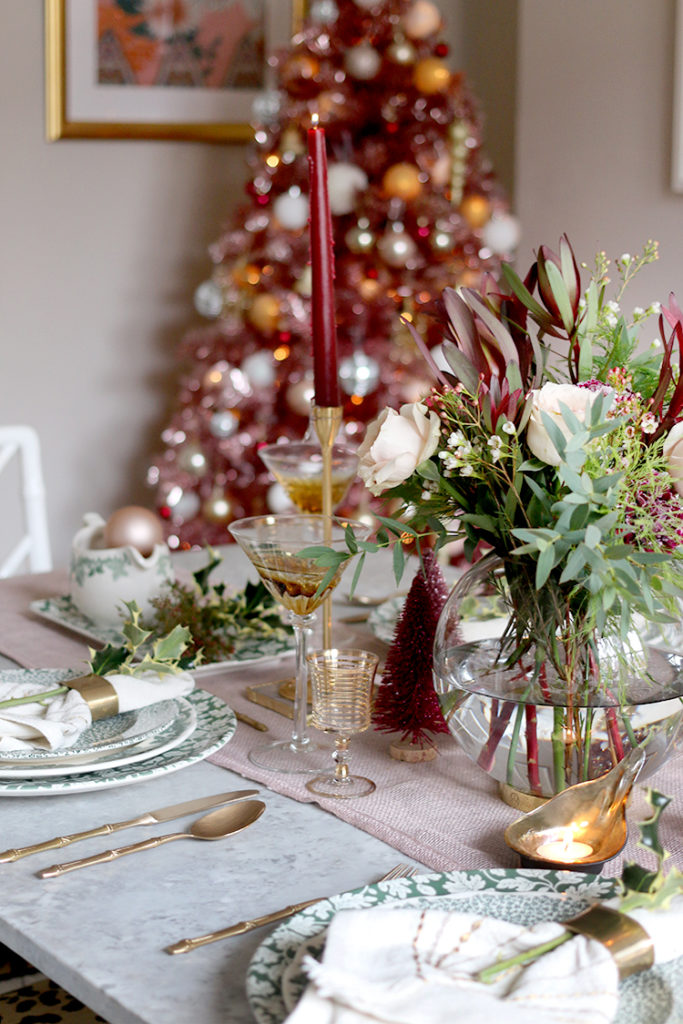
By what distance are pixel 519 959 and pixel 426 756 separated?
427 millimetres

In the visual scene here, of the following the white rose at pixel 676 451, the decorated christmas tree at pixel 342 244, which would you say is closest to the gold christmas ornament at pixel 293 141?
the decorated christmas tree at pixel 342 244

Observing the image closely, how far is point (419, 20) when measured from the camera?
312 centimetres

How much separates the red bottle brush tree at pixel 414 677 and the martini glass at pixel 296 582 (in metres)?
0.07

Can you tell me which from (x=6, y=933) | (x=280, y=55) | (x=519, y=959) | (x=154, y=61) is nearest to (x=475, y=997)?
(x=519, y=959)

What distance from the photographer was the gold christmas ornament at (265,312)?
10.3 ft

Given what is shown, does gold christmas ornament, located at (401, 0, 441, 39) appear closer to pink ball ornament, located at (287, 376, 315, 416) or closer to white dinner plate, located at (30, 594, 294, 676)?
pink ball ornament, located at (287, 376, 315, 416)

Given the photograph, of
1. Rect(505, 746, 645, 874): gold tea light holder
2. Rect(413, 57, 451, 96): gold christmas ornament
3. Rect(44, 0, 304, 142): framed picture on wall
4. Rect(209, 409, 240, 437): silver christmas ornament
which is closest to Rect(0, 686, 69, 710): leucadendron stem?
Rect(505, 746, 645, 874): gold tea light holder

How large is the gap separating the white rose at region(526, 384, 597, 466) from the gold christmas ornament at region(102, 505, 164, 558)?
28.6 inches

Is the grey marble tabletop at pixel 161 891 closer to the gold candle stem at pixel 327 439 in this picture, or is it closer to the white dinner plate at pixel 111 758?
the white dinner plate at pixel 111 758

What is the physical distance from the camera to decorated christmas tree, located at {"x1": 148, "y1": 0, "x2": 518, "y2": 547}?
10.3ft

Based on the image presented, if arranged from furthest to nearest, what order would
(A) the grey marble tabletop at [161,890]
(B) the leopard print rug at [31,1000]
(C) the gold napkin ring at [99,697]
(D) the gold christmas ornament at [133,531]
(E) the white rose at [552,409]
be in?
1. (D) the gold christmas ornament at [133,531]
2. (B) the leopard print rug at [31,1000]
3. (C) the gold napkin ring at [99,697]
4. (E) the white rose at [552,409]
5. (A) the grey marble tabletop at [161,890]

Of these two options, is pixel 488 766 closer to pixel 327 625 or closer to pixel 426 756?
pixel 426 756

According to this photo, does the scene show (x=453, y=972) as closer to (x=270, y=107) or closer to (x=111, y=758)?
(x=111, y=758)

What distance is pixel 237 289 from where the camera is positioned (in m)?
3.26
